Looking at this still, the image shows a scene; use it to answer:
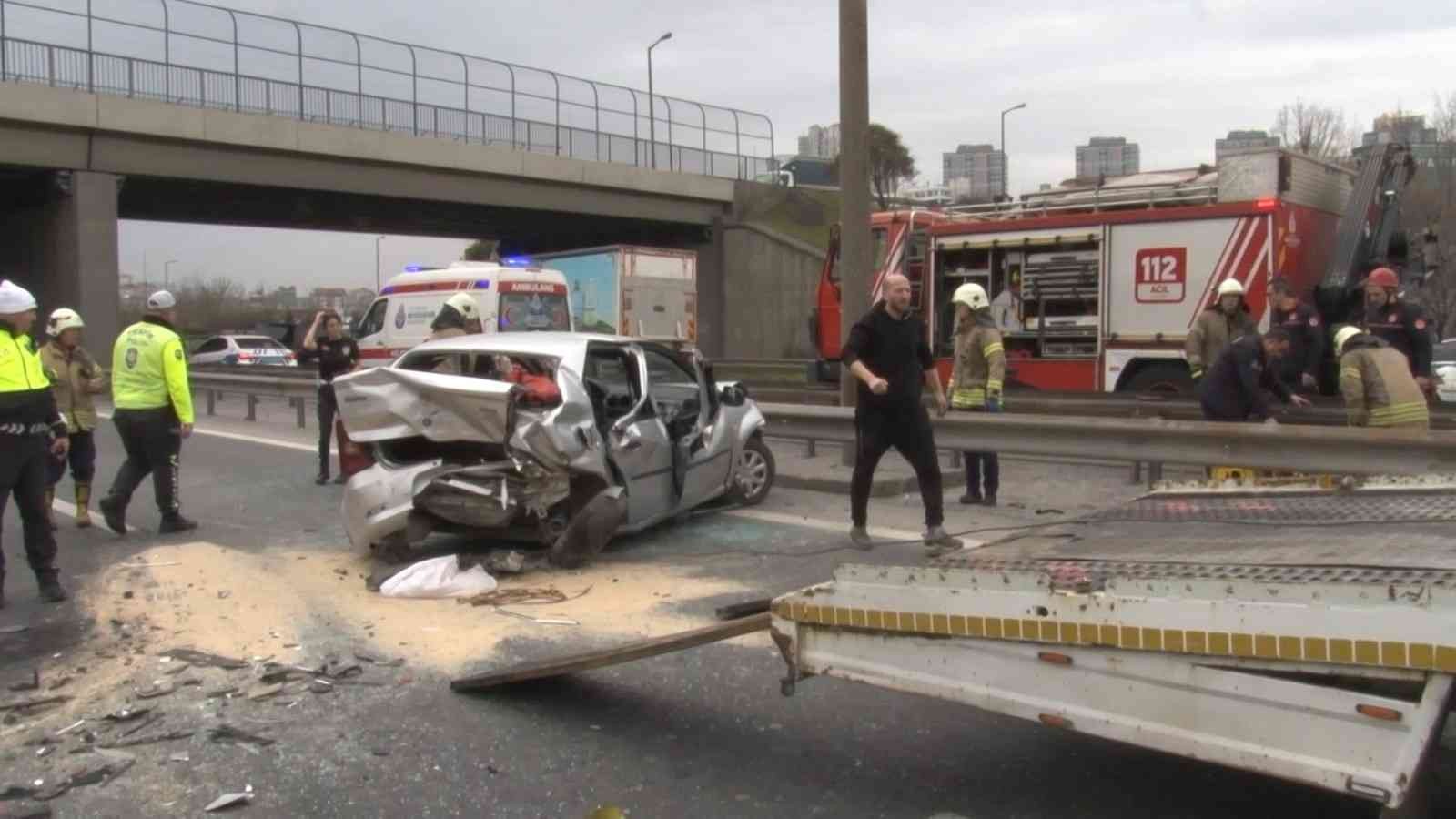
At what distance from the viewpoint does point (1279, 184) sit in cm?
1309

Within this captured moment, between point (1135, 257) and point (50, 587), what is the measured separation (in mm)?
11209

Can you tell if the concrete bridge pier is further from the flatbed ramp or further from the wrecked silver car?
the flatbed ramp

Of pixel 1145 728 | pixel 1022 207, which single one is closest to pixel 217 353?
pixel 1022 207

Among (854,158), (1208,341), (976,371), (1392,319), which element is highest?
(854,158)

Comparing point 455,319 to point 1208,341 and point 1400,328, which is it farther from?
point 1400,328

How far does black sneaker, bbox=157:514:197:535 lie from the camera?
8.71 metres

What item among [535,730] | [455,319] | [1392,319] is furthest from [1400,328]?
[455,319]

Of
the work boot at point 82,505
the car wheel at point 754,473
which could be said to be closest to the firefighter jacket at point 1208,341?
the car wheel at point 754,473

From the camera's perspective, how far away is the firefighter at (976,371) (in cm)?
923

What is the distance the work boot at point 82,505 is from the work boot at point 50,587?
246 cm

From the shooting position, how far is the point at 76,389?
30.1ft

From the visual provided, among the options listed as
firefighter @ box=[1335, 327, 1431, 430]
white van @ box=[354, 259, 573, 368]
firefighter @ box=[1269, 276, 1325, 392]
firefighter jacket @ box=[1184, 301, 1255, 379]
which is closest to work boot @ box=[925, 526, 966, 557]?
firefighter @ box=[1335, 327, 1431, 430]

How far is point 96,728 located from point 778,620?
264 centimetres

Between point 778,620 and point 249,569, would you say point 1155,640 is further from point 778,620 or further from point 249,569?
point 249,569
